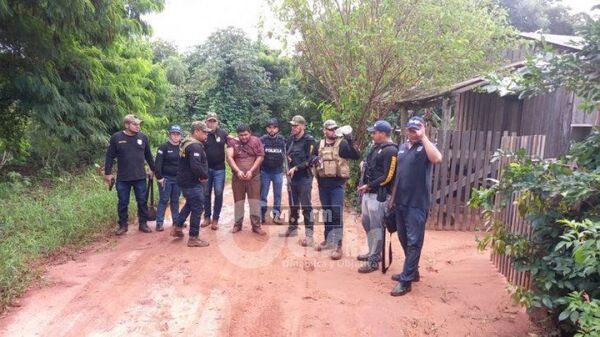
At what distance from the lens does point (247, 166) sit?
6.96 m

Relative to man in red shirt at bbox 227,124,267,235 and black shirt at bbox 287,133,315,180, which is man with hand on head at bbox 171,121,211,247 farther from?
black shirt at bbox 287,133,315,180

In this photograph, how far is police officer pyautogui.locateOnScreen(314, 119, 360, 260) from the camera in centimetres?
586

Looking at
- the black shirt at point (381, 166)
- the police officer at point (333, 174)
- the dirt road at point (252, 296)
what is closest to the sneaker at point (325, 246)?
Answer: the police officer at point (333, 174)

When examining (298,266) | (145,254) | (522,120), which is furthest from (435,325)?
(522,120)

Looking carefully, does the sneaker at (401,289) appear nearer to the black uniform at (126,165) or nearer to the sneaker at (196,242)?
the sneaker at (196,242)

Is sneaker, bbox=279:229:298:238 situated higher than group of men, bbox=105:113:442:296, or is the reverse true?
group of men, bbox=105:113:442:296

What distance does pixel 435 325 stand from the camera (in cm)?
406

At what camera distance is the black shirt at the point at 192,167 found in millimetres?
6164

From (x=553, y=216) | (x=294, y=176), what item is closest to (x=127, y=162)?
(x=294, y=176)

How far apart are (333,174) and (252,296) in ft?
6.45

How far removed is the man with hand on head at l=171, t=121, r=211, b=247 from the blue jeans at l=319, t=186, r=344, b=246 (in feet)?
5.50

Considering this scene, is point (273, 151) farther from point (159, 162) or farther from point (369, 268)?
point (369, 268)

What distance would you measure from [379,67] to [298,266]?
4421 millimetres

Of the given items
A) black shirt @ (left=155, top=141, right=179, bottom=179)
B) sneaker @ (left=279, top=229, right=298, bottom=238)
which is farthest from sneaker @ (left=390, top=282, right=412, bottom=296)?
black shirt @ (left=155, top=141, right=179, bottom=179)
